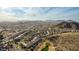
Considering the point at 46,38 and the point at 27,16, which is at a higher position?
the point at 27,16

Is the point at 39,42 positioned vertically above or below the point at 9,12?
below

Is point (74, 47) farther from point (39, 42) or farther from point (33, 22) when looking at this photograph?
point (33, 22)
